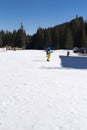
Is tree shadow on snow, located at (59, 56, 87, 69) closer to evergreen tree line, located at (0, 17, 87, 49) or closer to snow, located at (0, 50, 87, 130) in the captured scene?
snow, located at (0, 50, 87, 130)

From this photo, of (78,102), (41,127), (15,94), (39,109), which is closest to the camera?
(41,127)

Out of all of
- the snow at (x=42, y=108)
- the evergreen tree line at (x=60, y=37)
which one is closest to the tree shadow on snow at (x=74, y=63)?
the snow at (x=42, y=108)

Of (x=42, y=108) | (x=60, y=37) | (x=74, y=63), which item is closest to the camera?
(x=42, y=108)

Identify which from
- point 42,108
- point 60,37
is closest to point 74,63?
point 42,108

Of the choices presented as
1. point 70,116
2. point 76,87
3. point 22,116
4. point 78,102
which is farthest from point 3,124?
point 76,87

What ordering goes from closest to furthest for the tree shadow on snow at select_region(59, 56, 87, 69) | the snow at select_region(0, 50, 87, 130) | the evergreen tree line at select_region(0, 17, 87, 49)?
the snow at select_region(0, 50, 87, 130) < the tree shadow on snow at select_region(59, 56, 87, 69) < the evergreen tree line at select_region(0, 17, 87, 49)

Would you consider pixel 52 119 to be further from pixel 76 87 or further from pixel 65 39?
pixel 65 39

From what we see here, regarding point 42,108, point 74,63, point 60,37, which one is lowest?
point 74,63

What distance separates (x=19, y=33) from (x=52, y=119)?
129952 millimetres

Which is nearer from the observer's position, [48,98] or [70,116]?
[70,116]

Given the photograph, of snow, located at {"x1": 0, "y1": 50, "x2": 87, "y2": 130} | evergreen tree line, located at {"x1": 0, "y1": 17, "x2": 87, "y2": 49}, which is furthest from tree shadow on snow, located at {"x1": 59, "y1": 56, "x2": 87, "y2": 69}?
evergreen tree line, located at {"x1": 0, "y1": 17, "x2": 87, "y2": 49}

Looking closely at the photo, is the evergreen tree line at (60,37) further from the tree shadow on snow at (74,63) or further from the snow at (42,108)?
the snow at (42,108)

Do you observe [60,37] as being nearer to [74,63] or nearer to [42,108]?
[74,63]

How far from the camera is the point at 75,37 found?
11675cm
